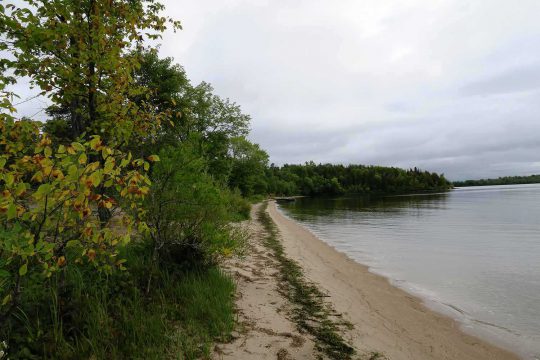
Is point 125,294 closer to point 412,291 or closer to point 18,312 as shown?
point 18,312

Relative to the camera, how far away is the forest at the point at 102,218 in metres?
2.98

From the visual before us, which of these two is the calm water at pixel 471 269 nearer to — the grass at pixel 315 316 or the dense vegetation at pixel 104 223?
the grass at pixel 315 316

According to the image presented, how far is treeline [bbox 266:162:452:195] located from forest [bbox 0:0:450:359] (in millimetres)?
122631

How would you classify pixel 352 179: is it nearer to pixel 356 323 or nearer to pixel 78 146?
pixel 356 323

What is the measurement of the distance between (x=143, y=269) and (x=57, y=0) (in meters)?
4.48

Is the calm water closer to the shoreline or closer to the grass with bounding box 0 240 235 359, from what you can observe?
the shoreline

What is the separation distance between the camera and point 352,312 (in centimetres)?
686

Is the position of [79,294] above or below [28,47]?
below

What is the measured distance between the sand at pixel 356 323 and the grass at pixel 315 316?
7.8 inches

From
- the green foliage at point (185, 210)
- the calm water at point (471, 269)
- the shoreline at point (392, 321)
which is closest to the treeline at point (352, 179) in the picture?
the calm water at point (471, 269)

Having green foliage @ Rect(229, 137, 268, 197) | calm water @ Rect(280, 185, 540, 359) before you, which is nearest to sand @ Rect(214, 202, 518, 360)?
calm water @ Rect(280, 185, 540, 359)

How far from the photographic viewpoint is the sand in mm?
4945

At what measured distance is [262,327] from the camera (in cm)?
544

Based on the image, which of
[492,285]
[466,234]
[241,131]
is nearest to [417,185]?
[241,131]
